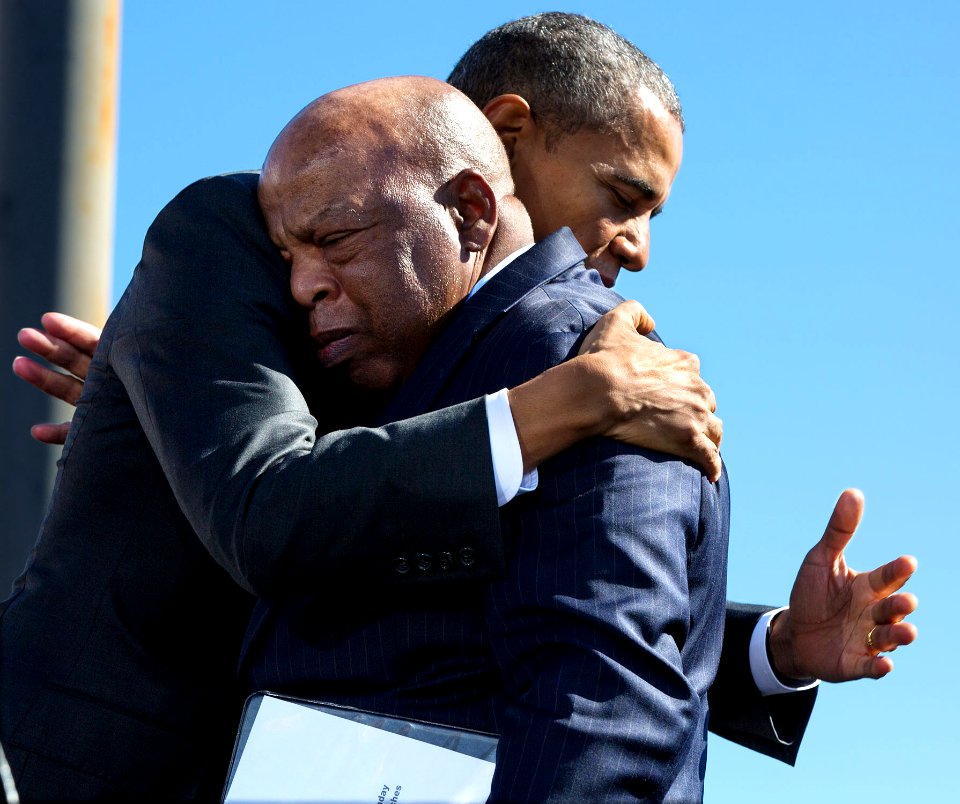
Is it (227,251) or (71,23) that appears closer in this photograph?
(227,251)

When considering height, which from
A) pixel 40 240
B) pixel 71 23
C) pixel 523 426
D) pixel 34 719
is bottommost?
pixel 34 719

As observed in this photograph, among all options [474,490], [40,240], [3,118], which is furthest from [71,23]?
[474,490]

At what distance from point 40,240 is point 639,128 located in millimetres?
1724

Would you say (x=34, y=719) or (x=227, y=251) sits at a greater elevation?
(x=227, y=251)

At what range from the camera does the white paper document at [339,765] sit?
272 centimetres

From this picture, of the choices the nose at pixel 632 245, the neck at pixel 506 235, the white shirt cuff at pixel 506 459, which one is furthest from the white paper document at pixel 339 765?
the nose at pixel 632 245

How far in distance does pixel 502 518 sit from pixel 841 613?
156 cm

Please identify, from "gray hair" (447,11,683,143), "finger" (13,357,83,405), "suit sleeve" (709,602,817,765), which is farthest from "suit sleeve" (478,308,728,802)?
"finger" (13,357,83,405)

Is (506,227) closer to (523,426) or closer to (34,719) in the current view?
(523,426)

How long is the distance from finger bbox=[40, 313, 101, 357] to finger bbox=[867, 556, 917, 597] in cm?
219

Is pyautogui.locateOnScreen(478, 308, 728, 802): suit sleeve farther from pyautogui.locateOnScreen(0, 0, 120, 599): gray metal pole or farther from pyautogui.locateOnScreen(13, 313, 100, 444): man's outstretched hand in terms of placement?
pyautogui.locateOnScreen(0, 0, 120, 599): gray metal pole

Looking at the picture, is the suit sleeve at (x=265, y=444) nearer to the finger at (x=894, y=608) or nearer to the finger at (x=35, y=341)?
the finger at (x=35, y=341)

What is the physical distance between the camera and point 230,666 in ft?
11.0

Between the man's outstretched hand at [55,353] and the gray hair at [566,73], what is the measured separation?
1362 millimetres
